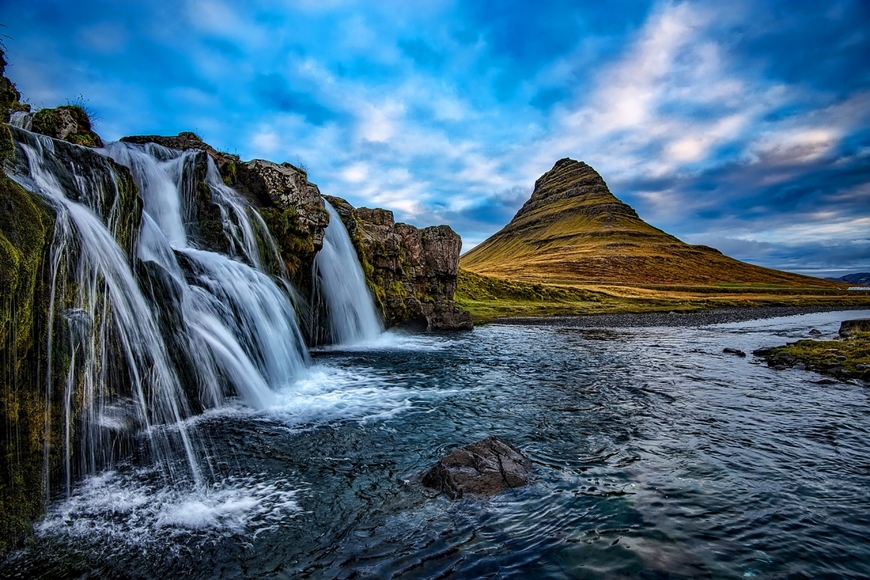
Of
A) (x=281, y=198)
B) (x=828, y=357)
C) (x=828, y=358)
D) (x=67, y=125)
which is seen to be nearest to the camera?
(x=67, y=125)

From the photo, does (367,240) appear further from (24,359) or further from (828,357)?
(828,357)

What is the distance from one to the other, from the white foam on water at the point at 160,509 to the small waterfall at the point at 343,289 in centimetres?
2248

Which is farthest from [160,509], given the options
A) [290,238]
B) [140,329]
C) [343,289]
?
[343,289]

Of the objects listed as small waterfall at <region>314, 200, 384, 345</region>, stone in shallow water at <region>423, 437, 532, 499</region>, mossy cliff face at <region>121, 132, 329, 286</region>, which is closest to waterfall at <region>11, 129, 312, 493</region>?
stone in shallow water at <region>423, 437, 532, 499</region>

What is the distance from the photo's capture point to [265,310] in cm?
2022

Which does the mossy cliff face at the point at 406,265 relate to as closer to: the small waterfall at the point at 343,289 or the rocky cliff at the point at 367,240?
the rocky cliff at the point at 367,240

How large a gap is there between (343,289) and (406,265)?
14.1 meters

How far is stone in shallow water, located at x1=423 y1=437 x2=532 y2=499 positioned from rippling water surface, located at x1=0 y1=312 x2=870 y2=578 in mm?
348

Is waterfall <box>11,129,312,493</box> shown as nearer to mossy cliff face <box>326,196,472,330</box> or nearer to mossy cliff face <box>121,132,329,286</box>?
mossy cliff face <box>121,132,329,286</box>

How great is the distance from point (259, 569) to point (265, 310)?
1500 cm

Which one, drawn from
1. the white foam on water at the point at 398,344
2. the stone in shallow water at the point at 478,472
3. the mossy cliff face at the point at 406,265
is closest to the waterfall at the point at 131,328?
the stone in shallow water at the point at 478,472

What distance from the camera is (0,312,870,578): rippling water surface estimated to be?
6895 millimetres

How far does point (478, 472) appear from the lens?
956cm

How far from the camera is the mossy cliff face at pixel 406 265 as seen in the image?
39625mm
